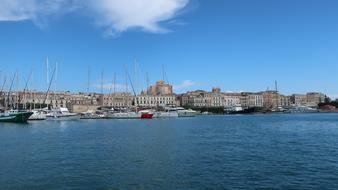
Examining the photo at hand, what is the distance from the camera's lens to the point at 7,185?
2345cm

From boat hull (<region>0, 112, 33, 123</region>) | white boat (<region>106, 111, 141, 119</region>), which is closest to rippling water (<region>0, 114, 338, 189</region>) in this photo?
boat hull (<region>0, 112, 33, 123</region>)

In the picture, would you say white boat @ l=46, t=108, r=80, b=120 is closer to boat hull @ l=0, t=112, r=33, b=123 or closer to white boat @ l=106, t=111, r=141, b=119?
white boat @ l=106, t=111, r=141, b=119

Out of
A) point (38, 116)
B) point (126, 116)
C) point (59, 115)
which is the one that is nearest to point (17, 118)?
point (38, 116)

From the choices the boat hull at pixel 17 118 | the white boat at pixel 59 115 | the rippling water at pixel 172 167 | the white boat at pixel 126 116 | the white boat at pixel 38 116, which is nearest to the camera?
the rippling water at pixel 172 167

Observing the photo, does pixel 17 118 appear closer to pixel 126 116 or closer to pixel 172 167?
pixel 126 116

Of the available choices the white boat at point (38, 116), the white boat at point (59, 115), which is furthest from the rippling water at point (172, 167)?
the white boat at point (59, 115)

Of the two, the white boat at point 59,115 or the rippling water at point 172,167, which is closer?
the rippling water at point 172,167

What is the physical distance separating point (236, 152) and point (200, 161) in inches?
261

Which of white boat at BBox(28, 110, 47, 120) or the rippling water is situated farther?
white boat at BBox(28, 110, 47, 120)

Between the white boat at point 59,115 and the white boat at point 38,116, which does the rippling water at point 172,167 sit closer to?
the white boat at point 38,116

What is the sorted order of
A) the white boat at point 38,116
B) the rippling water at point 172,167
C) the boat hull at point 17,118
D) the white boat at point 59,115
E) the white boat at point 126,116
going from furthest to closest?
1. the white boat at point 126,116
2. the white boat at point 59,115
3. the white boat at point 38,116
4. the boat hull at point 17,118
5. the rippling water at point 172,167

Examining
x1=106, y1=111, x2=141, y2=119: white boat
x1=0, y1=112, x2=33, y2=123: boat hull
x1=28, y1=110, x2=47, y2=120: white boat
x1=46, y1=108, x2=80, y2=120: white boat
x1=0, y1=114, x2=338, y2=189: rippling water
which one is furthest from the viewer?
x1=106, y1=111, x2=141, y2=119: white boat

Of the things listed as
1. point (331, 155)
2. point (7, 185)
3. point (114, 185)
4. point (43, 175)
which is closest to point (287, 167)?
point (331, 155)

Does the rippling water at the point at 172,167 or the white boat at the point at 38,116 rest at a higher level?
the white boat at the point at 38,116
